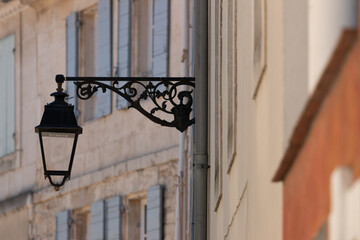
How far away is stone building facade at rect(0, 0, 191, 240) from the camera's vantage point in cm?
2245

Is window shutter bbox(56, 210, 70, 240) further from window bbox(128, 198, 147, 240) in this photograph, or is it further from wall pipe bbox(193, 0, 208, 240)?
wall pipe bbox(193, 0, 208, 240)

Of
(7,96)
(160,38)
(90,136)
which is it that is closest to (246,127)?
(160,38)

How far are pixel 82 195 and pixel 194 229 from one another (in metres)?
11.2

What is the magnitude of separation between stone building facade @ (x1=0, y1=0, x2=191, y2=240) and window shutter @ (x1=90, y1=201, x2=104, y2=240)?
14 millimetres

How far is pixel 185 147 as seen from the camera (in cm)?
2039

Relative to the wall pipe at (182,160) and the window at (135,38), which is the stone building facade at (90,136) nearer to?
the window at (135,38)

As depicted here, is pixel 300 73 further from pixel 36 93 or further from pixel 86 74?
pixel 36 93

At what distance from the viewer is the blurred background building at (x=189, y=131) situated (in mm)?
4949

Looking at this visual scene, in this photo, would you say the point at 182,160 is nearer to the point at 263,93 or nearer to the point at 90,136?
the point at 90,136

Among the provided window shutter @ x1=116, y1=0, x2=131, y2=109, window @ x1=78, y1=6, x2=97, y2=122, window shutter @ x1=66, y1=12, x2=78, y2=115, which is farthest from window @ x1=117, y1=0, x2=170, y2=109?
window shutter @ x1=66, y1=12, x2=78, y2=115

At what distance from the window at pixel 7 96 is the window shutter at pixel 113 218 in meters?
3.97

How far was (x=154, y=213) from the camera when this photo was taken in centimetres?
2231

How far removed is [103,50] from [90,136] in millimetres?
1325

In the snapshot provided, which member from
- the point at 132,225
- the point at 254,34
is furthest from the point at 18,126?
the point at 254,34
